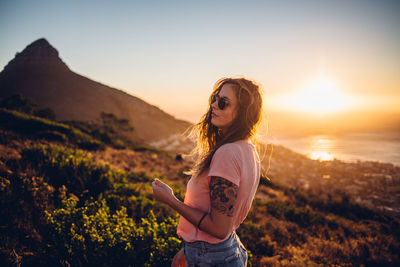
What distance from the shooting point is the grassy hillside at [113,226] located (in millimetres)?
2932

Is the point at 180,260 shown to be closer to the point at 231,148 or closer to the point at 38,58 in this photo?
the point at 231,148

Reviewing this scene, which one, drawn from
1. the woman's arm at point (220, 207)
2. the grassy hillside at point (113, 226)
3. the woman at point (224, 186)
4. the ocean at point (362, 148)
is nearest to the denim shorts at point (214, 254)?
the woman at point (224, 186)

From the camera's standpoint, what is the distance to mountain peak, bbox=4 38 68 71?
3295 inches

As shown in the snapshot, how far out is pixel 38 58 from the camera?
86.2 meters

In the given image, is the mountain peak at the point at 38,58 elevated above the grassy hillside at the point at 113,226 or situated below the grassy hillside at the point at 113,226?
above

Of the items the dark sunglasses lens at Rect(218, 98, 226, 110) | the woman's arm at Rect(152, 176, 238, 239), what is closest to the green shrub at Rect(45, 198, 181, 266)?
Answer: the woman's arm at Rect(152, 176, 238, 239)

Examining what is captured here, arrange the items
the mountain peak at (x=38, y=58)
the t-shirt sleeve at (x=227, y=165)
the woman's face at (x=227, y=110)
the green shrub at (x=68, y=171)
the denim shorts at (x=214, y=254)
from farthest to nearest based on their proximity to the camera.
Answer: the mountain peak at (x=38, y=58), the green shrub at (x=68, y=171), the woman's face at (x=227, y=110), the denim shorts at (x=214, y=254), the t-shirt sleeve at (x=227, y=165)

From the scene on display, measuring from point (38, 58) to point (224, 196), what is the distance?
117 metres

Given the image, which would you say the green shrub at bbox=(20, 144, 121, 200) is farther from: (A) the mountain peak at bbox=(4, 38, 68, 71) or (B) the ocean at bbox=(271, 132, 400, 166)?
(A) the mountain peak at bbox=(4, 38, 68, 71)

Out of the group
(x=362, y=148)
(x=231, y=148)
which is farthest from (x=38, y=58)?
(x=231, y=148)

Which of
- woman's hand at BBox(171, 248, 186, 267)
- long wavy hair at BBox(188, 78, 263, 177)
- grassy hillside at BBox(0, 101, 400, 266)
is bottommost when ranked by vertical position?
grassy hillside at BBox(0, 101, 400, 266)

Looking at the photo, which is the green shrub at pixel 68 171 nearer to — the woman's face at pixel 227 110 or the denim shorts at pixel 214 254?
the denim shorts at pixel 214 254

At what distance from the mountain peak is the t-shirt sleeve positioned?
4227 inches

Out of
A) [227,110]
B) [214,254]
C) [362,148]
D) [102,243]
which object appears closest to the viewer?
[214,254]
